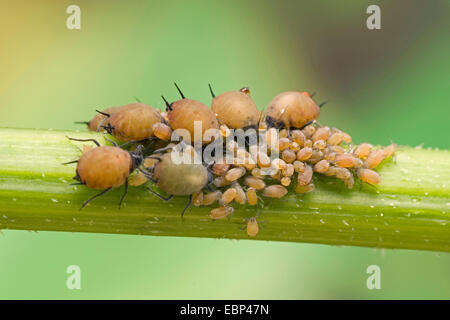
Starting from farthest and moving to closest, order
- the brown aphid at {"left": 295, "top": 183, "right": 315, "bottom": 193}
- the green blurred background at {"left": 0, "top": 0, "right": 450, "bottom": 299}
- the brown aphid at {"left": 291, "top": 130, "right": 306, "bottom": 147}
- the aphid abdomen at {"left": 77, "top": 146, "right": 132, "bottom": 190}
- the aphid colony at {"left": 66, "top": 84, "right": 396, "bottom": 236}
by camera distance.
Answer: the green blurred background at {"left": 0, "top": 0, "right": 450, "bottom": 299} < the brown aphid at {"left": 291, "top": 130, "right": 306, "bottom": 147} < the brown aphid at {"left": 295, "top": 183, "right": 315, "bottom": 193} < the aphid colony at {"left": 66, "top": 84, "right": 396, "bottom": 236} < the aphid abdomen at {"left": 77, "top": 146, "right": 132, "bottom": 190}

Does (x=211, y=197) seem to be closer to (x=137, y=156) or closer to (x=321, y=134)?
(x=137, y=156)

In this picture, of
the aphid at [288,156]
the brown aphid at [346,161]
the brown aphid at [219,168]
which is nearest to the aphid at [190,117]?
the brown aphid at [219,168]

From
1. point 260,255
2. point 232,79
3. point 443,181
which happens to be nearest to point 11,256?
point 260,255

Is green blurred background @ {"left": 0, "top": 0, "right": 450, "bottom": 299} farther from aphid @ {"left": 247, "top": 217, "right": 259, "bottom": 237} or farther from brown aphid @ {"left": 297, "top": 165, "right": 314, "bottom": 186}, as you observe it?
brown aphid @ {"left": 297, "top": 165, "right": 314, "bottom": 186}

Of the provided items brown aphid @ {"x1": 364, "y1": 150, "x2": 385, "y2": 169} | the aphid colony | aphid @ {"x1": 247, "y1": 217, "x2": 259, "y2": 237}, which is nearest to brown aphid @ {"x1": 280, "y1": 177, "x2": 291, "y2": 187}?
the aphid colony

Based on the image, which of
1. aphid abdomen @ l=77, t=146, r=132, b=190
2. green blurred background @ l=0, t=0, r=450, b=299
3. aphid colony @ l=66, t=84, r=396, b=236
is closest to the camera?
aphid abdomen @ l=77, t=146, r=132, b=190
